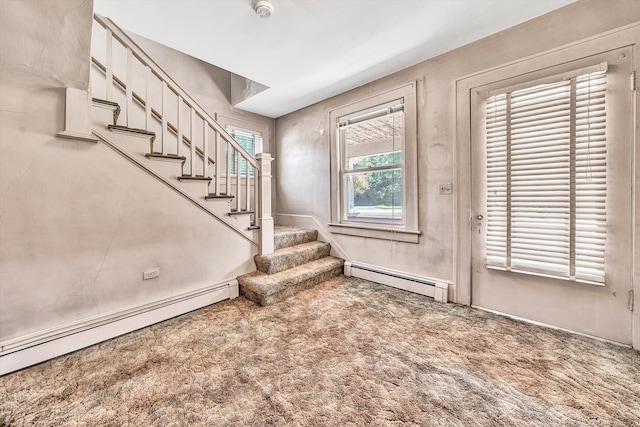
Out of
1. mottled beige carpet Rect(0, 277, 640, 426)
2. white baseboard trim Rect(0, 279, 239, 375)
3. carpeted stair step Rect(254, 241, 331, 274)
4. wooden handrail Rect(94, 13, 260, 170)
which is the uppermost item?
wooden handrail Rect(94, 13, 260, 170)

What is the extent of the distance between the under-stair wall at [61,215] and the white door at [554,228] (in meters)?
3.09

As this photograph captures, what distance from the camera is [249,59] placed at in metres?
2.62

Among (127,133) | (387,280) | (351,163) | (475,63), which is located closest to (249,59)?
(127,133)

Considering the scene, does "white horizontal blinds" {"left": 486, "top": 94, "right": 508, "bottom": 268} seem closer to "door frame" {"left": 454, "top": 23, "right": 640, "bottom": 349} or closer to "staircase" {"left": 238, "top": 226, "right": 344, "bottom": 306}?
"door frame" {"left": 454, "top": 23, "right": 640, "bottom": 349}

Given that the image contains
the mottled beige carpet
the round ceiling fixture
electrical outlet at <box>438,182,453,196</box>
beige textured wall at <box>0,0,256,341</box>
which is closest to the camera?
the mottled beige carpet

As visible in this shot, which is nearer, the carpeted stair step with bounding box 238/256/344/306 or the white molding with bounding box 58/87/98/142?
the white molding with bounding box 58/87/98/142

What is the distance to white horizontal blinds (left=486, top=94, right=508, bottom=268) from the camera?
7.48 ft

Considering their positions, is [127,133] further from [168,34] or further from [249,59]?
[249,59]

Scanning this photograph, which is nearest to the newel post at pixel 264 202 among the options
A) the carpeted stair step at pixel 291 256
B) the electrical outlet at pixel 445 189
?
the carpeted stair step at pixel 291 256

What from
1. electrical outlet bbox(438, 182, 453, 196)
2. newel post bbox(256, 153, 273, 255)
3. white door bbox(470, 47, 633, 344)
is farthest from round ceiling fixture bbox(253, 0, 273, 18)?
electrical outlet bbox(438, 182, 453, 196)

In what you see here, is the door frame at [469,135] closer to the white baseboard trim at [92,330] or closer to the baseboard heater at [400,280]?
the baseboard heater at [400,280]

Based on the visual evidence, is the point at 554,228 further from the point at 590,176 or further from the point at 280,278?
the point at 280,278

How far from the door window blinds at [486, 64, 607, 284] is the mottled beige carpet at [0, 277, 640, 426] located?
0.62m

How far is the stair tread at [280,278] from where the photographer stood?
262 centimetres
